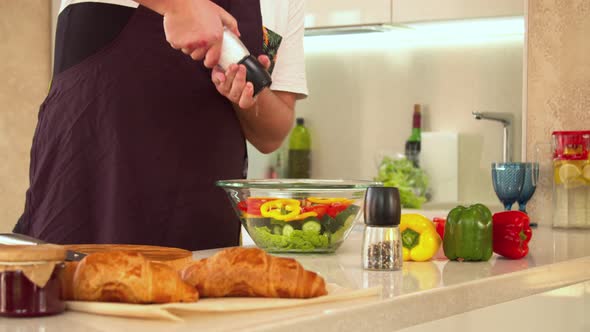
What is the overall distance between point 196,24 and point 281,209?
0.32 meters

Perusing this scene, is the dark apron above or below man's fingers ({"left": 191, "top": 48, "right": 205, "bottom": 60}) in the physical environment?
below

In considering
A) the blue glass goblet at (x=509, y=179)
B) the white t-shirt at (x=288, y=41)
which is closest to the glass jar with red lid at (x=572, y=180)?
the blue glass goblet at (x=509, y=179)

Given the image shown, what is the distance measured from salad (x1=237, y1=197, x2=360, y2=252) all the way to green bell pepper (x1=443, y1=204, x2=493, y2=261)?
0.55 ft

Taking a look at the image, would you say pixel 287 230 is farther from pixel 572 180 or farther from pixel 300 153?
pixel 300 153

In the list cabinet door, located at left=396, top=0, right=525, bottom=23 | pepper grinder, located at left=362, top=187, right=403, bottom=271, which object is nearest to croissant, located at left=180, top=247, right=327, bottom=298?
pepper grinder, located at left=362, top=187, right=403, bottom=271

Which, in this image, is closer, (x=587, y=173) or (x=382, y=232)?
(x=382, y=232)

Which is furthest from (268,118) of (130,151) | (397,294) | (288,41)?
(397,294)

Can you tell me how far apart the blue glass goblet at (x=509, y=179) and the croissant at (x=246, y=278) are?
1442 millimetres

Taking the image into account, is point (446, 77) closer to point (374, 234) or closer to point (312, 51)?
point (312, 51)

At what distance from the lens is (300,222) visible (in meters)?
1.49

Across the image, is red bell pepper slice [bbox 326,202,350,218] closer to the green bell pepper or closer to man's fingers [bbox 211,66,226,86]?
the green bell pepper

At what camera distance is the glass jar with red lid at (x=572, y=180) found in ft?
7.75

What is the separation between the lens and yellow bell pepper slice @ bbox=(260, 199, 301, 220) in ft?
4.85

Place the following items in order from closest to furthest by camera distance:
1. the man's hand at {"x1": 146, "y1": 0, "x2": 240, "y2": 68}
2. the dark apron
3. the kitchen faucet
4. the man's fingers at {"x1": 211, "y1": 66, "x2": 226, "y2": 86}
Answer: the man's hand at {"x1": 146, "y1": 0, "x2": 240, "y2": 68} → the man's fingers at {"x1": 211, "y1": 66, "x2": 226, "y2": 86} → the dark apron → the kitchen faucet
